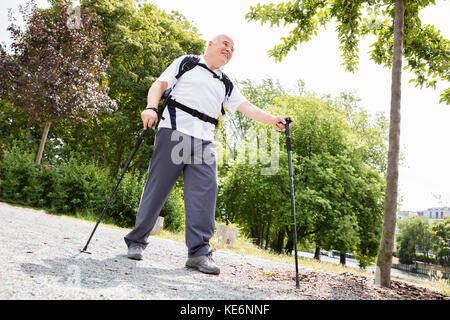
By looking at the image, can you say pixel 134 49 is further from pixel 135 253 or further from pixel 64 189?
pixel 135 253

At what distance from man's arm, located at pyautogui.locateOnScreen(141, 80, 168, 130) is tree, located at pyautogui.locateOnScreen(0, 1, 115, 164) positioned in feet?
25.2

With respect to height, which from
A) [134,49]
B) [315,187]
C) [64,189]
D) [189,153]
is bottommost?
[64,189]

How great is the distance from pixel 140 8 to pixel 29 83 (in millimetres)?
9512

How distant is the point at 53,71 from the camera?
31.1 ft

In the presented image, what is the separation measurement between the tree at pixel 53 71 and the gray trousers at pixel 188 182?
790cm

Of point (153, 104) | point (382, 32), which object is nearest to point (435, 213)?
point (382, 32)

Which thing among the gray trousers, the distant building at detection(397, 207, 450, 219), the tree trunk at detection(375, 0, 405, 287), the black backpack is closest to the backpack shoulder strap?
the black backpack

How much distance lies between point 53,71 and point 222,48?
818 centimetres

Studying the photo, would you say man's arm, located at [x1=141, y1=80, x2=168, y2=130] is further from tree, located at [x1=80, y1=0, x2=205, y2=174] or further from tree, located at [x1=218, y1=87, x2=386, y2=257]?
tree, located at [x1=218, y1=87, x2=386, y2=257]

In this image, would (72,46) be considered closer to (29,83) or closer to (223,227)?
(29,83)

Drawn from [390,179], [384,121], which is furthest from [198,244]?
[384,121]

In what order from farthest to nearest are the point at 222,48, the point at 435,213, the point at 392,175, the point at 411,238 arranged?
the point at 435,213 < the point at 411,238 < the point at 392,175 < the point at 222,48

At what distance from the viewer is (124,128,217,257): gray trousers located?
3.06m
